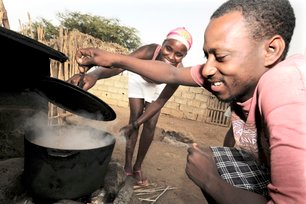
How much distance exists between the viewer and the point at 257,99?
4.40 ft

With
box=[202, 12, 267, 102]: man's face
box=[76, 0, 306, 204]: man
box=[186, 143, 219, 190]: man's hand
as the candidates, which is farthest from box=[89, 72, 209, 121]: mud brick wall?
box=[202, 12, 267, 102]: man's face

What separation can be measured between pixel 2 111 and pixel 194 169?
1.93 metres

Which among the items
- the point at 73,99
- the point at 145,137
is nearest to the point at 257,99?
the point at 73,99

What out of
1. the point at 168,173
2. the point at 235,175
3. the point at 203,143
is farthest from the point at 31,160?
the point at 203,143

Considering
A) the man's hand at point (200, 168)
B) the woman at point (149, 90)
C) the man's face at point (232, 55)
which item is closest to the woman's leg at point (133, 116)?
the woman at point (149, 90)

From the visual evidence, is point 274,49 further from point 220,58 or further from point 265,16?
point 220,58

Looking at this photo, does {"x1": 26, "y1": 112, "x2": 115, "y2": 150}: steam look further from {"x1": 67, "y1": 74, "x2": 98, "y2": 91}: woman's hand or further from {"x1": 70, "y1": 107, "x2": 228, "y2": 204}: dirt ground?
{"x1": 70, "y1": 107, "x2": 228, "y2": 204}: dirt ground

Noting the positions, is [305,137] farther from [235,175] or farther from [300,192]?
[235,175]

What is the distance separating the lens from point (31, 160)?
1.95 metres

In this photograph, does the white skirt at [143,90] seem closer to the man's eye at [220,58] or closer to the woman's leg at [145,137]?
the woman's leg at [145,137]

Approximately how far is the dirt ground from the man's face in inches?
90.0

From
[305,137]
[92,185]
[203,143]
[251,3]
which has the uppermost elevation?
[251,3]

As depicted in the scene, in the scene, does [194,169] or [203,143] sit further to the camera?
[203,143]

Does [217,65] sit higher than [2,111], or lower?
higher
